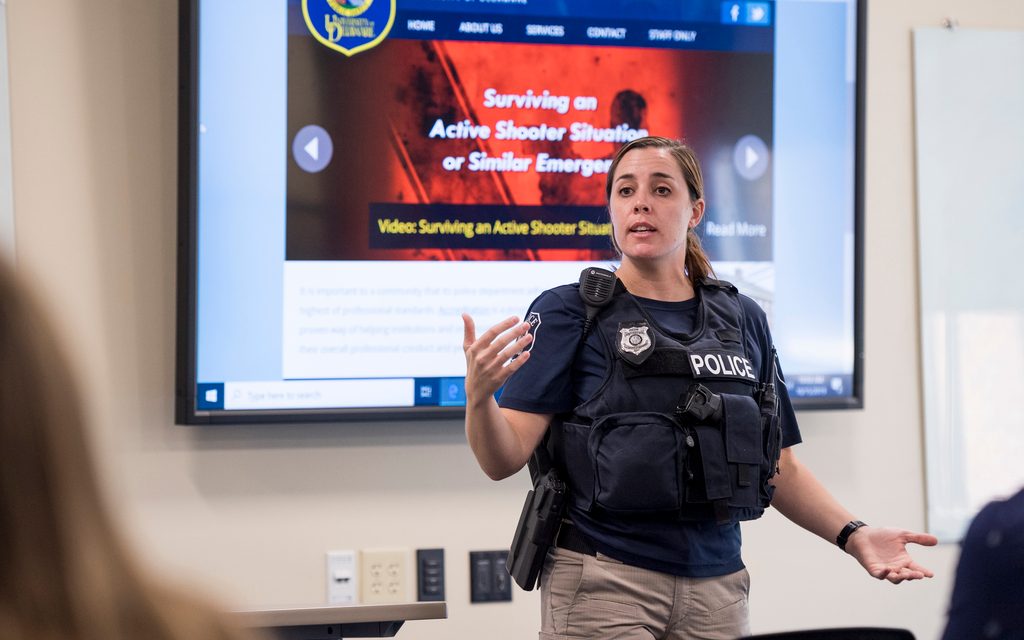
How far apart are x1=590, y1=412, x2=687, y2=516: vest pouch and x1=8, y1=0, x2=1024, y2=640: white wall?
1.04 meters

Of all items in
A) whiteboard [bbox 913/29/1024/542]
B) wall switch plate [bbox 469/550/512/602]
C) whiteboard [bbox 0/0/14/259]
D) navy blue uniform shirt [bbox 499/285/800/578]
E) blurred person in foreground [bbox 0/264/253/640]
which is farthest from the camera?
whiteboard [bbox 913/29/1024/542]

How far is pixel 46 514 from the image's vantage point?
0.57 m

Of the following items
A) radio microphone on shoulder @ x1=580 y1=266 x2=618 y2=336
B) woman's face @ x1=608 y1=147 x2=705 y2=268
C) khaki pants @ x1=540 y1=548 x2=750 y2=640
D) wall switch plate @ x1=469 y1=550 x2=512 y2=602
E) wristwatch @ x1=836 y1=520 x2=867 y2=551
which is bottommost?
wall switch plate @ x1=469 y1=550 x2=512 y2=602

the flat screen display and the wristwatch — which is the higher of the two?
the flat screen display

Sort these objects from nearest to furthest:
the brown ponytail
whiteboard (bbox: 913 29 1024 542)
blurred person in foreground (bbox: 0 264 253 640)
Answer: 1. blurred person in foreground (bbox: 0 264 253 640)
2. the brown ponytail
3. whiteboard (bbox: 913 29 1024 542)

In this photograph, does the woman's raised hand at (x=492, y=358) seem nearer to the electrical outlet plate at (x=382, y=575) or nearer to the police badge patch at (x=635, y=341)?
the police badge patch at (x=635, y=341)

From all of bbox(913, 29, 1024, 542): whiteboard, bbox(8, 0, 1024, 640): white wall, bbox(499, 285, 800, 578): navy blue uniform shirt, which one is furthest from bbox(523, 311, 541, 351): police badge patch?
bbox(913, 29, 1024, 542): whiteboard

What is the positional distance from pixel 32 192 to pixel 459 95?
113 cm

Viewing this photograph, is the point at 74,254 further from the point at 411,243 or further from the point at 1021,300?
the point at 1021,300

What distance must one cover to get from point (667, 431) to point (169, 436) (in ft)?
4.78

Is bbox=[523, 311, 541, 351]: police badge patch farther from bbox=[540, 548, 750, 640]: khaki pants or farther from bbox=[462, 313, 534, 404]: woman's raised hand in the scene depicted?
bbox=[540, 548, 750, 640]: khaki pants

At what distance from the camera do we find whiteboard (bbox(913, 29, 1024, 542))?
3135 millimetres

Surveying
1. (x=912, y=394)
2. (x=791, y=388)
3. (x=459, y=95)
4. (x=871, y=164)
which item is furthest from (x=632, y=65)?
(x=912, y=394)

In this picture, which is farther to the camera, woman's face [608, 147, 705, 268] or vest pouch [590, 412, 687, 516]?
woman's face [608, 147, 705, 268]
